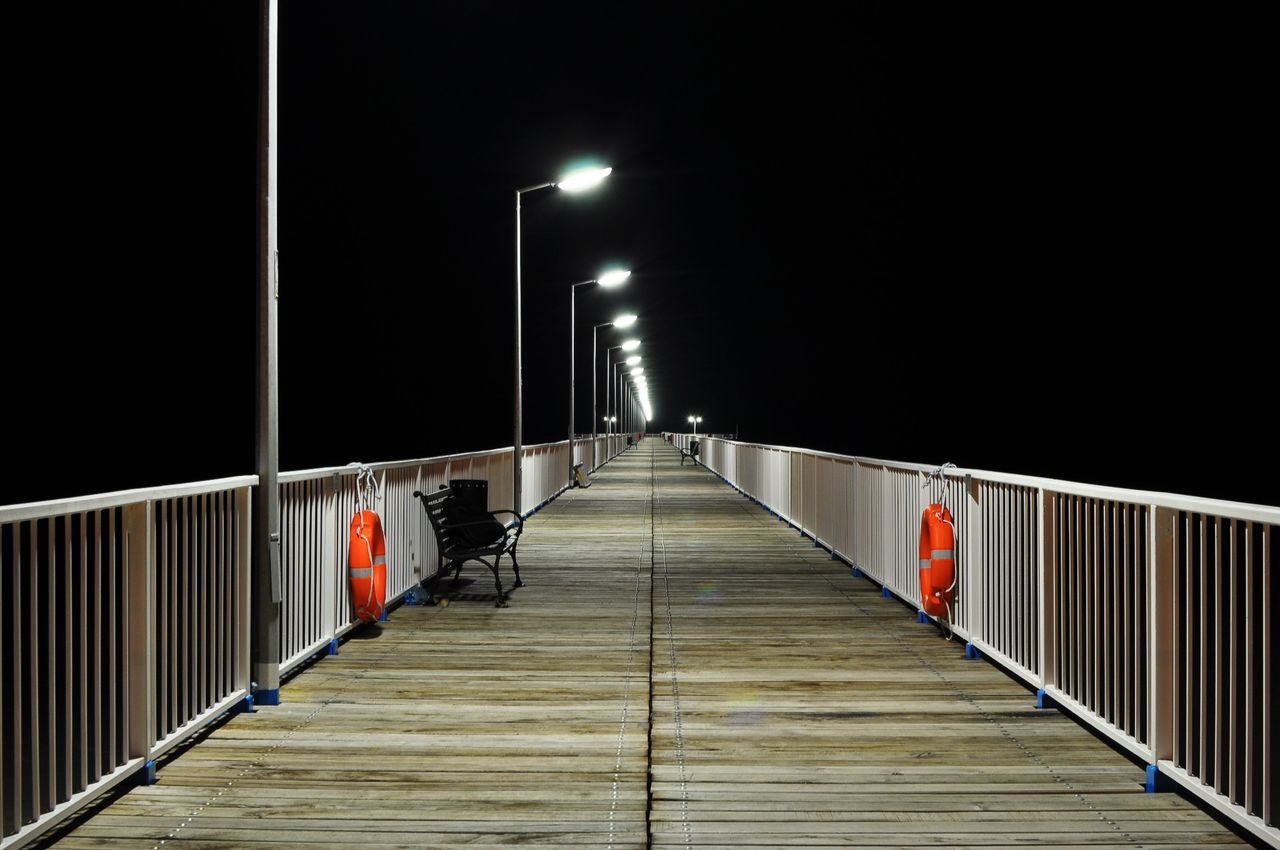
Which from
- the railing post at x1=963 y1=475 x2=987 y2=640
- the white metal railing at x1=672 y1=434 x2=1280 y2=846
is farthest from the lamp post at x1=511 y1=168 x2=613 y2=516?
the railing post at x1=963 y1=475 x2=987 y2=640

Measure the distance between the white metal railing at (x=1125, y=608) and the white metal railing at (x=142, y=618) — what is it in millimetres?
3949

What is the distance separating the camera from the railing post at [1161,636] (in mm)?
4711

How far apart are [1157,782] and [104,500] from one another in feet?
13.6

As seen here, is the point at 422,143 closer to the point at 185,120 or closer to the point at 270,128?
the point at 185,120

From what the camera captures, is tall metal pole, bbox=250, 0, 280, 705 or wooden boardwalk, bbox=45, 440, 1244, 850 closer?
wooden boardwalk, bbox=45, 440, 1244, 850

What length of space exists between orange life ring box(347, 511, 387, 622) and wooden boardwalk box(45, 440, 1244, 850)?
276 mm

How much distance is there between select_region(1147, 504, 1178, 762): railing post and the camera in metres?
4.71

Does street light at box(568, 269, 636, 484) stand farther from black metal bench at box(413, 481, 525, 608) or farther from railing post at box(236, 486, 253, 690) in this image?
railing post at box(236, 486, 253, 690)

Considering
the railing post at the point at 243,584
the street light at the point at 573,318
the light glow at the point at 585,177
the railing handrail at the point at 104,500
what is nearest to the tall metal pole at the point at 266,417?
the railing post at the point at 243,584

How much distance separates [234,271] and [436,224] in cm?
4280

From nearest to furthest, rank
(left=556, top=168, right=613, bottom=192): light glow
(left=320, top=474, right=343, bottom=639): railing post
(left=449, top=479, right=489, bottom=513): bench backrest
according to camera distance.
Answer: (left=320, top=474, right=343, bottom=639): railing post
(left=449, top=479, right=489, bottom=513): bench backrest
(left=556, top=168, right=613, bottom=192): light glow

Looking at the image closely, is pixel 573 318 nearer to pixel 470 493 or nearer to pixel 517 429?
pixel 517 429

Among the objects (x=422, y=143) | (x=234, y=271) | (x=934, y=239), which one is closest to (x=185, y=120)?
(x=234, y=271)

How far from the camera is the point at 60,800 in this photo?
4359mm
